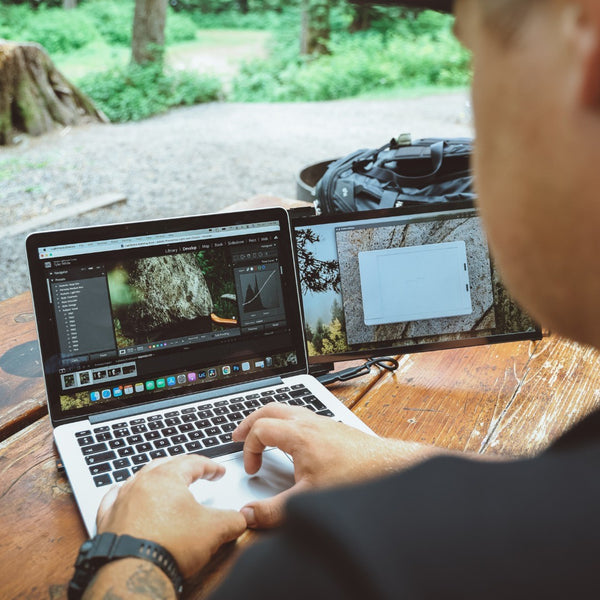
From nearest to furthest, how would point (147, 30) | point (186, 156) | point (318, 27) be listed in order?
1. point (186, 156)
2. point (147, 30)
3. point (318, 27)

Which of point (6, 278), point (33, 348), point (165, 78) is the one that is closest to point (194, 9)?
point (165, 78)

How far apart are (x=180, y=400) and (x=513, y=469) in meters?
0.90

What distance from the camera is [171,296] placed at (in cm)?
117

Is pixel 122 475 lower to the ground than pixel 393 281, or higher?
lower

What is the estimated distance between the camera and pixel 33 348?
1461 mm

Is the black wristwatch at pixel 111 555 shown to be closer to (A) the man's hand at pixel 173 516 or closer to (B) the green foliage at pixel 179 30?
(A) the man's hand at pixel 173 516

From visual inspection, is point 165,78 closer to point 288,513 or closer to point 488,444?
point 488,444

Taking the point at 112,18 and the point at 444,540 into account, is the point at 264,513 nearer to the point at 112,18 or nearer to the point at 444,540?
the point at 444,540

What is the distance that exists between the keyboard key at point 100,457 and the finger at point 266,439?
0.72 ft

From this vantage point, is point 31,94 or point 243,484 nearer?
point 243,484

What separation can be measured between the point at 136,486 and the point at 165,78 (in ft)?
30.6

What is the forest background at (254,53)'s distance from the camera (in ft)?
30.9

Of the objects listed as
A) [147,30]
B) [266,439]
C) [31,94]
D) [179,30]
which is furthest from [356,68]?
[266,439]

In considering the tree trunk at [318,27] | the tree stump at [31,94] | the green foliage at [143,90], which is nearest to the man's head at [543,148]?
the tree stump at [31,94]
